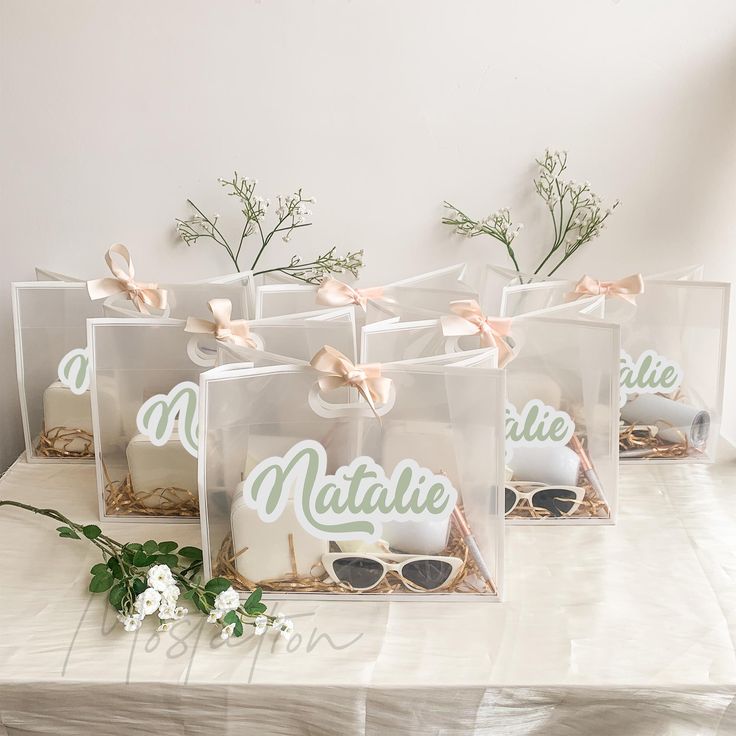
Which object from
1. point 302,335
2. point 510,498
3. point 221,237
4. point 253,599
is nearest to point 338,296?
point 302,335

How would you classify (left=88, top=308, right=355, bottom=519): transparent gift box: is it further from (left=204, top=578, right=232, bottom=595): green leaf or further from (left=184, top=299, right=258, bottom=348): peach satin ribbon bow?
(left=204, top=578, right=232, bottom=595): green leaf

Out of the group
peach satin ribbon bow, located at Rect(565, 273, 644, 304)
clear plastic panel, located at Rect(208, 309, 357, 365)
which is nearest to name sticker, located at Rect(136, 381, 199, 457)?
clear plastic panel, located at Rect(208, 309, 357, 365)

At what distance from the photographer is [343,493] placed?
847 millimetres

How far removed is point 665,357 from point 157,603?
2.78 feet

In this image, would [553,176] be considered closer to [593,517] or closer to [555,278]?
[555,278]

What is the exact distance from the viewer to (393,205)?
1321mm

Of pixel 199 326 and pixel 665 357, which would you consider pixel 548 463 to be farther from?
pixel 199 326

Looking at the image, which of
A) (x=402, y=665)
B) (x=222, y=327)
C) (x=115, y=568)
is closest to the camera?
(x=402, y=665)

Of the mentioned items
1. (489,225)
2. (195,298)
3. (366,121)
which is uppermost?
(366,121)

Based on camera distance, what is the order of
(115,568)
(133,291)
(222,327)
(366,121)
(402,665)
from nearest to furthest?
(402,665)
(115,568)
(222,327)
(133,291)
(366,121)

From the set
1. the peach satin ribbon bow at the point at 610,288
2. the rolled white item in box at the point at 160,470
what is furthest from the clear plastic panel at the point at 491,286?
the rolled white item in box at the point at 160,470

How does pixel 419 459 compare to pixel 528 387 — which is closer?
pixel 419 459

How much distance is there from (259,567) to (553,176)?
0.83m

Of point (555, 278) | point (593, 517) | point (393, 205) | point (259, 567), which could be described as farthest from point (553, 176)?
point (259, 567)
